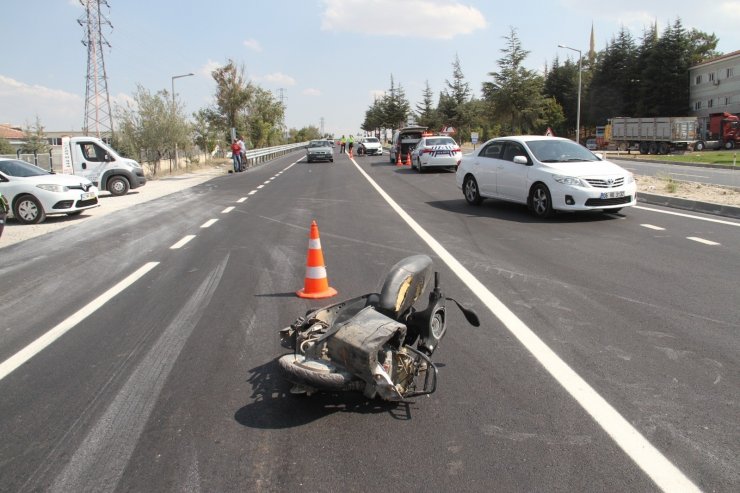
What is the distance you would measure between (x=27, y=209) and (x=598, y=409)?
13.5 meters

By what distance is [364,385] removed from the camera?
365cm

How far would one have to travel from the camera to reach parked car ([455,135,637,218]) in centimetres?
1152

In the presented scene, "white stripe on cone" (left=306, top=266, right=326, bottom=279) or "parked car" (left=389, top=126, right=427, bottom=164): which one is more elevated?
"parked car" (left=389, top=126, right=427, bottom=164)

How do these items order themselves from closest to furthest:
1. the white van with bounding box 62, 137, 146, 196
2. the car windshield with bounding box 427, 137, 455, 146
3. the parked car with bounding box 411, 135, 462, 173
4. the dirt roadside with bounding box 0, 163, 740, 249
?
the dirt roadside with bounding box 0, 163, 740, 249
the white van with bounding box 62, 137, 146, 196
the parked car with bounding box 411, 135, 462, 173
the car windshield with bounding box 427, 137, 455, 146

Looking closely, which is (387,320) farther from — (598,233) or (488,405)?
(598,233)

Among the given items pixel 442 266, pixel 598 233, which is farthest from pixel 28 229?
pixel 598 233

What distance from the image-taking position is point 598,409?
3.65 m

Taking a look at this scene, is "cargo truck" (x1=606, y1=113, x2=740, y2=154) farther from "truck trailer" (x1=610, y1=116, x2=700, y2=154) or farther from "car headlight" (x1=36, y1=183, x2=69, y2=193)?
"car headlight" (x1=36, y1=183, x2=69, y2=193)

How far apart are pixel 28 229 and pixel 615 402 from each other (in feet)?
41.9

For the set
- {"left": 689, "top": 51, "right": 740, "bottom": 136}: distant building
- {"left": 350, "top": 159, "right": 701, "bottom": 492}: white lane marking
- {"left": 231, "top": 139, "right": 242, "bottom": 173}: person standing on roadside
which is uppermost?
{"left": 689, "top": 51, "right": 740, "bottom": 136}: distant building

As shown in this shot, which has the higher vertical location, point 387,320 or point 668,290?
point 387,320

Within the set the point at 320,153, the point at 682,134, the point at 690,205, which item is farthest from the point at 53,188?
the point at 682,134

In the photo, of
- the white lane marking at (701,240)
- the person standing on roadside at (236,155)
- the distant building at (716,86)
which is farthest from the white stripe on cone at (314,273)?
the distant building at (716,86)

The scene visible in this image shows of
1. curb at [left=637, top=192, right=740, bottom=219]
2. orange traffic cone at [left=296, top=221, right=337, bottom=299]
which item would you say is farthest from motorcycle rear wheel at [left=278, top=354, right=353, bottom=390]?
curb at [left=637, top=192, right=740, bottom=219]
